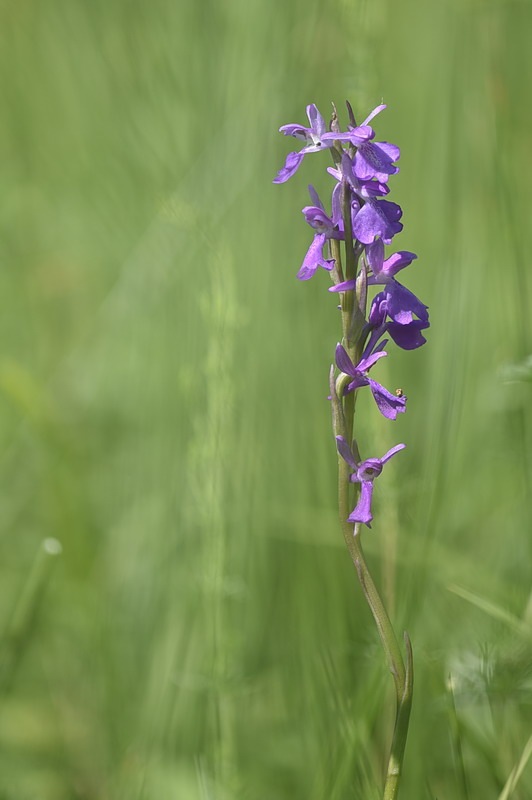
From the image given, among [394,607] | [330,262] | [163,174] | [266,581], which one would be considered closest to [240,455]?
[266,581]

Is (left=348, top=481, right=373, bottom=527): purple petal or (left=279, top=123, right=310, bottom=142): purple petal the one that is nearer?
(left=348, top=481, right=373, bottom=527): purple petal

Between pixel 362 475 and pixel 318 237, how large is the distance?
0.30 metres

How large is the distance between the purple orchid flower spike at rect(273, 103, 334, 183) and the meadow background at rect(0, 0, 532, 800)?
476 mm

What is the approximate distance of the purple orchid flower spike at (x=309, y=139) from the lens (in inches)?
48.4

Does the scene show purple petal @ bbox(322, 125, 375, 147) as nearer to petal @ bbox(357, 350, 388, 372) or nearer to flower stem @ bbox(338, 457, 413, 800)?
petal @ bbox(357, 350, 388, 372)

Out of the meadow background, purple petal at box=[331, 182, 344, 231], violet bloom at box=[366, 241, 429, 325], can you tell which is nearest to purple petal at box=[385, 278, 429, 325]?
violet bloom at box=[366, 241, 429, 325]

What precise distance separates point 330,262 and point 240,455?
138 cm

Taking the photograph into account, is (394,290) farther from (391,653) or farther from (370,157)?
(391,653)

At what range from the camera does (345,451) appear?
3.83ft

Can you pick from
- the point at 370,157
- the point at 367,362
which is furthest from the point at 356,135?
the point at 367,362

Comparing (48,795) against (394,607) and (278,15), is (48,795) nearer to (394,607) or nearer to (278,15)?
(394,607)

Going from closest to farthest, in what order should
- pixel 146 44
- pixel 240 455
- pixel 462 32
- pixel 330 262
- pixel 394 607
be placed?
pixel 330 262 → pixel 394 607 → pixel 240 455 → pixel 462 32 → pixel 146 44

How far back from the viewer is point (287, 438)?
2.64 meters

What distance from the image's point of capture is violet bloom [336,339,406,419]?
1.16 metres
